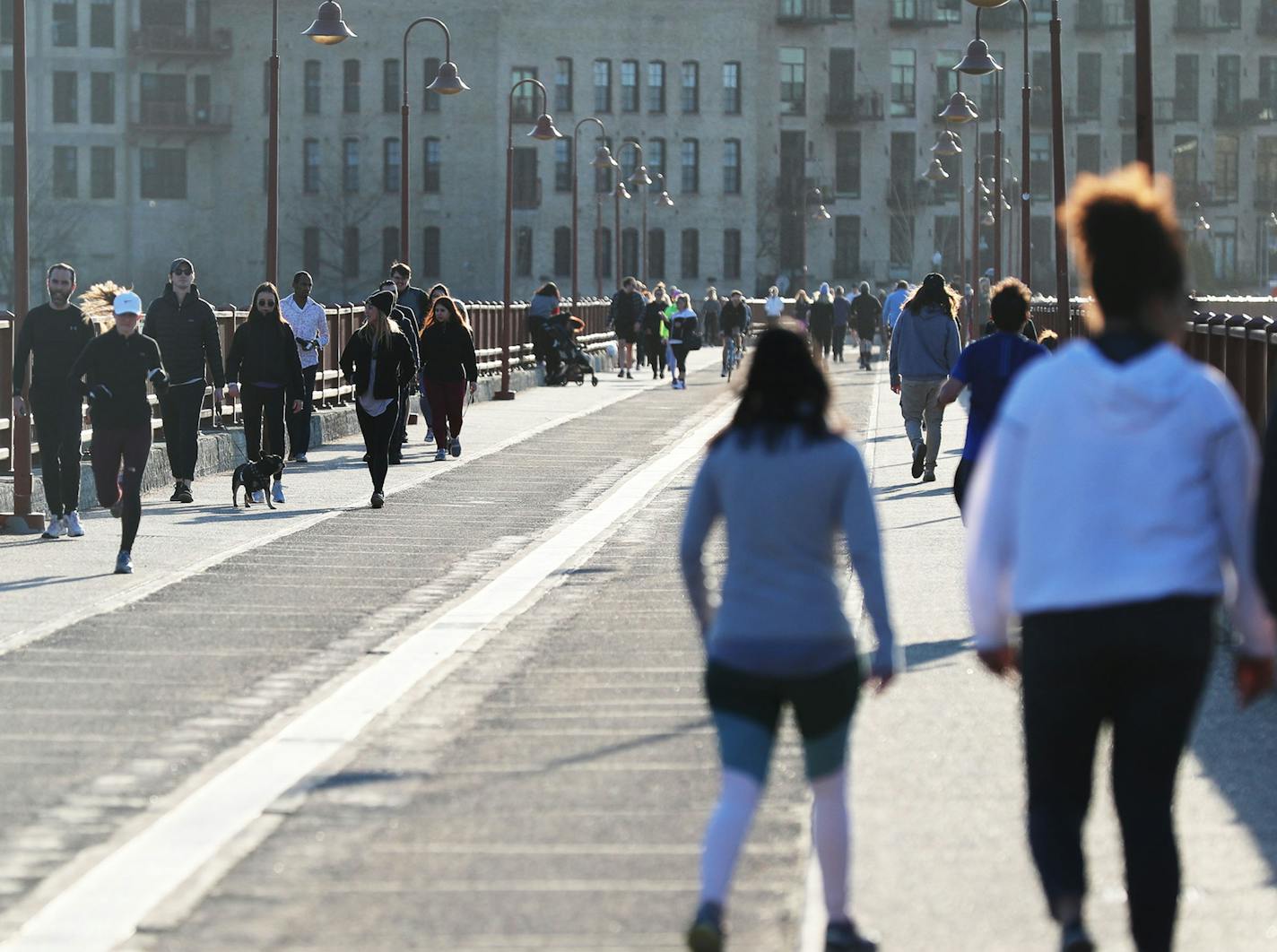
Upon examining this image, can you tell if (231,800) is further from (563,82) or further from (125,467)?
(563,82)

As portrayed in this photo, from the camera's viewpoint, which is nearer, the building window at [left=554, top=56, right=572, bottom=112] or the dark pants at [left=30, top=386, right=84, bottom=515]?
the dark pants at [left=30, top=386, right=84, bottom=515]

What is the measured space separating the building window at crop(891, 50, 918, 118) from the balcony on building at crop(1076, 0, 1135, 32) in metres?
7.24

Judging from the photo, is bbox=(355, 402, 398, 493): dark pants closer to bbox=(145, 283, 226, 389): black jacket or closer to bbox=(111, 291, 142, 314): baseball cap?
bbox=(145, 283, 226, 389): black jacket

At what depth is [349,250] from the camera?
103312 mm

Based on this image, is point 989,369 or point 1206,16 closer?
point 989,369

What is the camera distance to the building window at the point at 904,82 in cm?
10806

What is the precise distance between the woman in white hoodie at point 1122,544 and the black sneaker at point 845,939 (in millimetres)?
649

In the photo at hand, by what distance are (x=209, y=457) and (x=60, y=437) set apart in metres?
6.36

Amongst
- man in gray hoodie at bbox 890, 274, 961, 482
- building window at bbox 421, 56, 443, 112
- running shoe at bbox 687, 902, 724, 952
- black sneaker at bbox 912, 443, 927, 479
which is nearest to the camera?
running shoe at bbox 687, 902, 724, 952

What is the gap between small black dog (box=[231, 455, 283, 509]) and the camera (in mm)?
19469

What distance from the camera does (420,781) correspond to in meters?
8.24

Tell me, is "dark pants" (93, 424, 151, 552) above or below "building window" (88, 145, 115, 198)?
below

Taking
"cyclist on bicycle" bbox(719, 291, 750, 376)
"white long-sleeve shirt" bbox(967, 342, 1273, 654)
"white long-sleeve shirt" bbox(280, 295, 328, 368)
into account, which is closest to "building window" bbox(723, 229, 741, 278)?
"cyclist on bicycle" bbox(719, 291, 750, 376)

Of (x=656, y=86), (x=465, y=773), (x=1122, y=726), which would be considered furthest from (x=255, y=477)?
(x=656, y=86)
